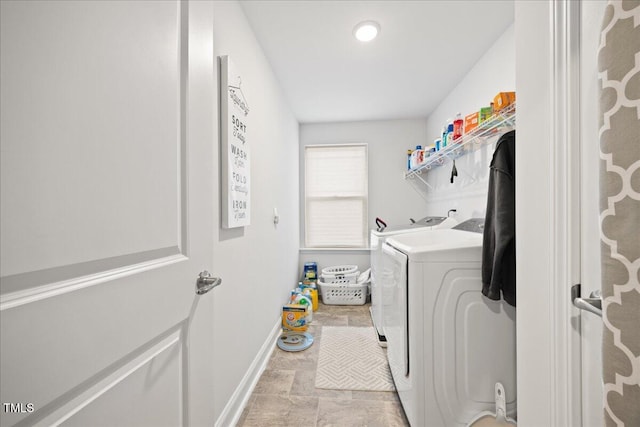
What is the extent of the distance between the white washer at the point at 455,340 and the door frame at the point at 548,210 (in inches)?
17.4

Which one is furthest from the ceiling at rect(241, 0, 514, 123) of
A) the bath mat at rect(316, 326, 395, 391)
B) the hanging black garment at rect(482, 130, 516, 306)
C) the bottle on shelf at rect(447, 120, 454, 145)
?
the bath mat at rect(316, 326, 395, 391)

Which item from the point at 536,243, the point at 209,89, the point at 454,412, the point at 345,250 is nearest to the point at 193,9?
the point at 209,89

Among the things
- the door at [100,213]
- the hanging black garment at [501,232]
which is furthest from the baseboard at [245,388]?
the hanging black garment at [501,232]

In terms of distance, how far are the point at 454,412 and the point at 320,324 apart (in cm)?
169

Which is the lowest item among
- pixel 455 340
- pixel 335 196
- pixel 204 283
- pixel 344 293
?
pixel 344 293

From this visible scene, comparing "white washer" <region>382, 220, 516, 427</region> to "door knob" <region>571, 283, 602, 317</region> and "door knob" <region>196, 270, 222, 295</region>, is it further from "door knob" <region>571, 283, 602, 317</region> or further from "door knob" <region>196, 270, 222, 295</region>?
"door knob" <region>196, 270, 222, 295</region>

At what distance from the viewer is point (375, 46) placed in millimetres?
2146

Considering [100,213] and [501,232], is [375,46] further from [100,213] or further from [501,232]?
[100,213]

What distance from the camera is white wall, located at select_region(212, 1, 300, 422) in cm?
144

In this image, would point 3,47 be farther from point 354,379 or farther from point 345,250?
point 345,250

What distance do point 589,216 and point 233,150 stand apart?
1.45 meters

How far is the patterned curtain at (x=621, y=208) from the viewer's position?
1.47 ft

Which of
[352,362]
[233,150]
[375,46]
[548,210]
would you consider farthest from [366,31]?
[352,362]

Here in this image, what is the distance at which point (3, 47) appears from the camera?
0.38 metres
